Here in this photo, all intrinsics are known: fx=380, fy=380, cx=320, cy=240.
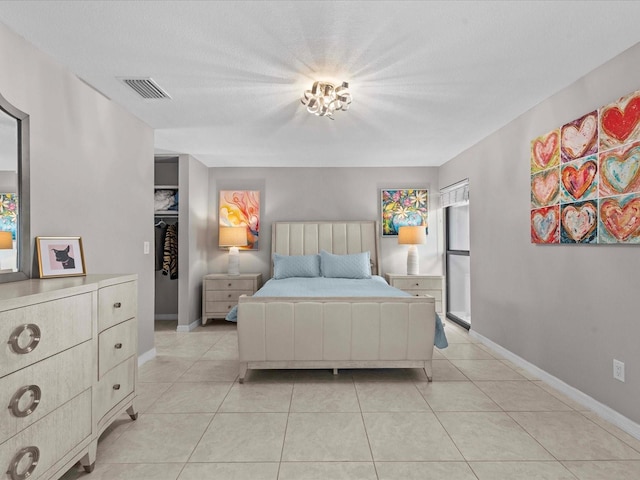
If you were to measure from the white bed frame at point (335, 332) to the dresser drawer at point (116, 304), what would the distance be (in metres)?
0.88

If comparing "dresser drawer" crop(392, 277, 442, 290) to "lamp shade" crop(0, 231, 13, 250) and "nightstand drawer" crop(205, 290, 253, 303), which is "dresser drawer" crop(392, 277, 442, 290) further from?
"lamp shade" crop(0, 231, 13, 250)

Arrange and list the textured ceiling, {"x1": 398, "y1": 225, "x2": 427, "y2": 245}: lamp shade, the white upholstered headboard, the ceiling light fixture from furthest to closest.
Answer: the white upholstered headboard < {"x1": 398, "y1": 225, "x2": 427, "y2": 245}: lamp shade < the ceiling light fixture < the textured ceiling

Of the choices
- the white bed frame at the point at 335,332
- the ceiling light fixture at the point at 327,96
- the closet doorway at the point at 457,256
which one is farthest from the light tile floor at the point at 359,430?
the ceiling light fixture at the point at 327,96

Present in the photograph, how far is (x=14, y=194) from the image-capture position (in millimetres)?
2035

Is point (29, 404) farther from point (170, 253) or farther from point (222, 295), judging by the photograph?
point (170, 253)

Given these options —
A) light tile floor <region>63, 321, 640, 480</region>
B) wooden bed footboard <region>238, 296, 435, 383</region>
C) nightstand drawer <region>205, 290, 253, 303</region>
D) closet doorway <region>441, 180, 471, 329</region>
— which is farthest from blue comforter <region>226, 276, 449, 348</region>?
closet doorway <region>441, 180, 471, 329</region>

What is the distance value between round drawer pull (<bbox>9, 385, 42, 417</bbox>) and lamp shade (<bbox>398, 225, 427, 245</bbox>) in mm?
4382

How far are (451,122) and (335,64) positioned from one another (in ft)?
5.34

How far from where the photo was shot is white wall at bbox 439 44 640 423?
2.26 meters

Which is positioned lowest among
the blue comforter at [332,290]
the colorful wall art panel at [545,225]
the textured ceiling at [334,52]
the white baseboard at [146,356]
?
the white baseboard at [146,356]

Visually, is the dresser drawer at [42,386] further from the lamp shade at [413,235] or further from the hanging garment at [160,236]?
the lamp shade at [413,235]

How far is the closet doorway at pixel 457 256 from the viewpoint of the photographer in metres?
5.04

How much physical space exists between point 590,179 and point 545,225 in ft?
1.82

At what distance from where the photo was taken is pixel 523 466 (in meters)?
1.87
